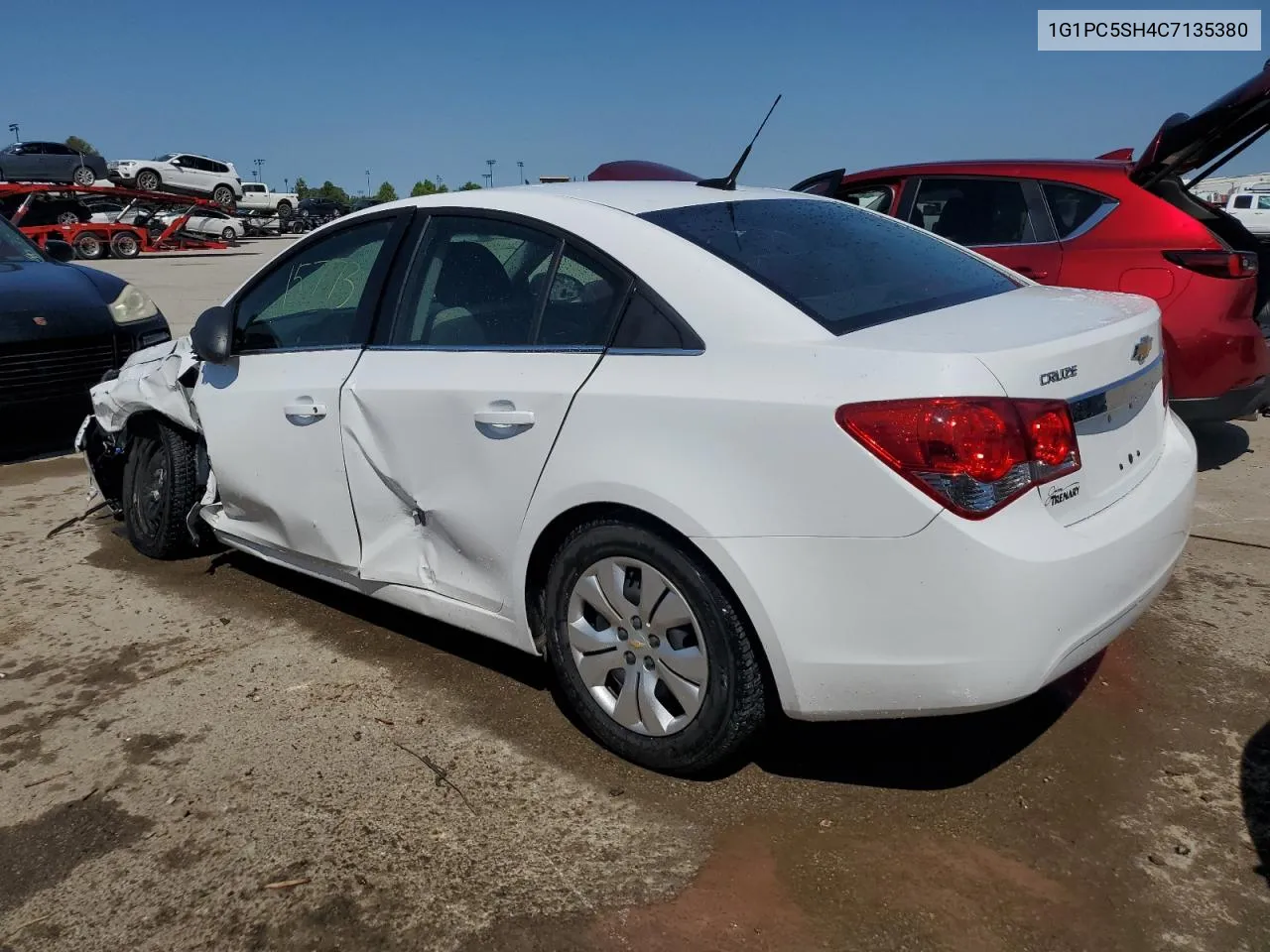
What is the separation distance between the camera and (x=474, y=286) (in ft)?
10.7

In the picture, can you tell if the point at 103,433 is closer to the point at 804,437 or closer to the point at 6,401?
the point at 6,401

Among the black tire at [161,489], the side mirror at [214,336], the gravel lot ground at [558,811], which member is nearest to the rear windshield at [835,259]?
the gravel lot ground at [558,811]

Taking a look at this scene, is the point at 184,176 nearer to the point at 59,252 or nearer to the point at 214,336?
the point at 59,252

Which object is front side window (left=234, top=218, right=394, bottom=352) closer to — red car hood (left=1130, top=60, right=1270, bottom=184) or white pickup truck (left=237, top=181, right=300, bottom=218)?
red car hood (left=1130, top=60, right=1270, bottom=184)

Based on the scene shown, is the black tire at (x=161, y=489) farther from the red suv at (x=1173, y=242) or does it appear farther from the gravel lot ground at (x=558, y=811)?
the red suv at (x=1173, y=242)

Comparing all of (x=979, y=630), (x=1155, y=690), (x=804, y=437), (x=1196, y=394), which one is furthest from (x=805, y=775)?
(x=1196, y=394)

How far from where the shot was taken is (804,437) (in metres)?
2.34

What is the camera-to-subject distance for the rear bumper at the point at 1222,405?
202 inches

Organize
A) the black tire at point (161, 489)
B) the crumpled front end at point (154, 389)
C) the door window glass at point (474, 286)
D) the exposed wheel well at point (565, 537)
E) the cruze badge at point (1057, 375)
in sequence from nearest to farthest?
the cruze badge at point (1057, 375) < the exposed wheel well at point (565, 537) < the door window glass at point (474, 286) < the crumpled front end at point (154, 389) < the black tire at point (161, 489)

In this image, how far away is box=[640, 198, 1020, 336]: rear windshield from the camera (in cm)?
271

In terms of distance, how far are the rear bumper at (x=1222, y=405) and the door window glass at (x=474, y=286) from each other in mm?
3479

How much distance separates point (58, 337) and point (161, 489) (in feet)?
8.09

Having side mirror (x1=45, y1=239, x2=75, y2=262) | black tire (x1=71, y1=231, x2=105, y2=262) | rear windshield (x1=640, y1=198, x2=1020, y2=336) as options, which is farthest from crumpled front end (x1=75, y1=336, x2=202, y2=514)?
black tire (x1=71, y1=231, x2=105, y2=262)

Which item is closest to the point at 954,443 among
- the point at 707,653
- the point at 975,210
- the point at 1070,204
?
the point at 707,653
